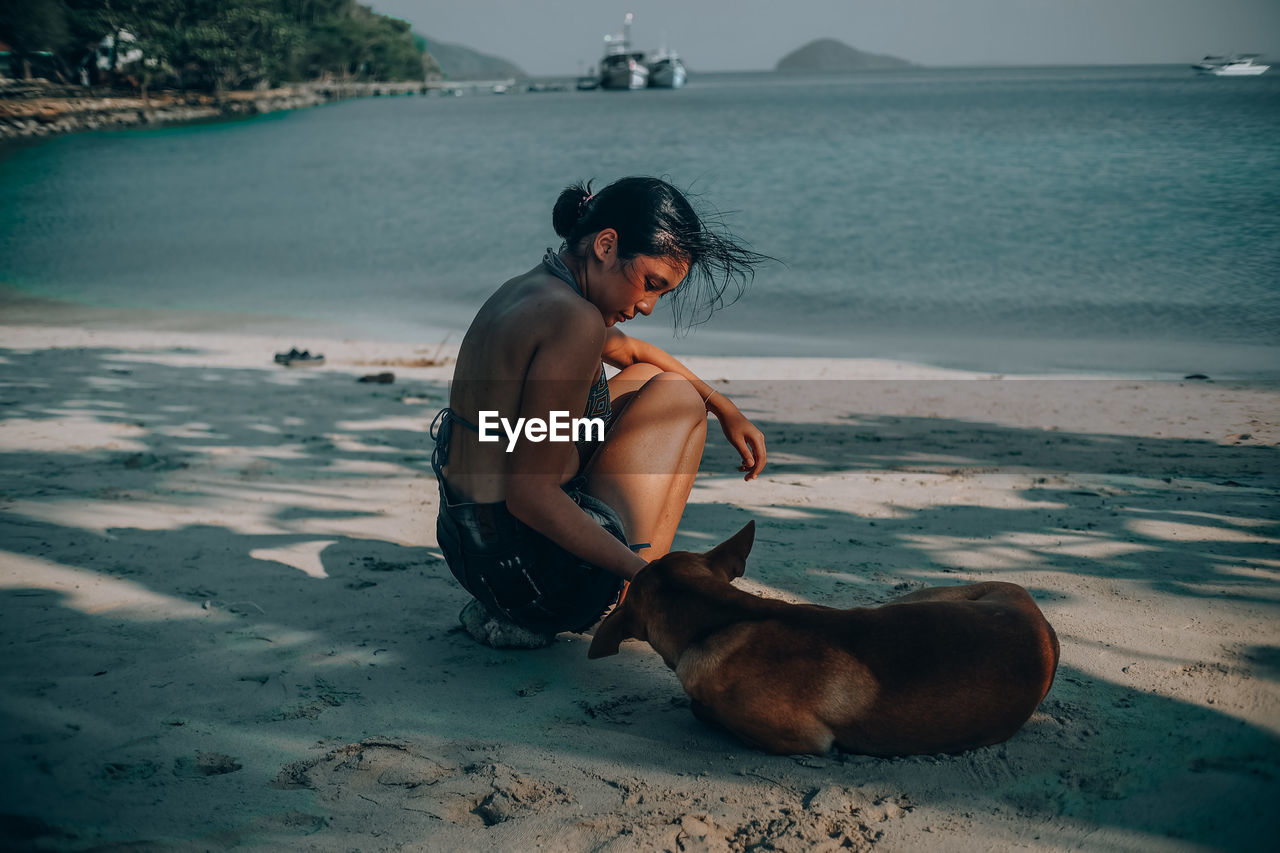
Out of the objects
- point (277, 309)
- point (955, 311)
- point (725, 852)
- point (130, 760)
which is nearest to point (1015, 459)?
point (725, 852)

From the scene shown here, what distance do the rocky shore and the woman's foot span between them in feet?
85.6

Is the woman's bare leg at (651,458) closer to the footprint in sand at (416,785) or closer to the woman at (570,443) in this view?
the woman at (570,443)

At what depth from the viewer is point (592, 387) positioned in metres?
2.78

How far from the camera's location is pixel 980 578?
10.8 feet

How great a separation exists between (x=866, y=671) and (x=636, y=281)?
1.26m

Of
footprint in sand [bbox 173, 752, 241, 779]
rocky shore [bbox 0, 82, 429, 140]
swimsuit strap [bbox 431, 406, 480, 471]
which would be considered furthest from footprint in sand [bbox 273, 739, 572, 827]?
rocky shore [bbox 0, 82, 429, 140]

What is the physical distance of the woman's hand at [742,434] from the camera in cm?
309

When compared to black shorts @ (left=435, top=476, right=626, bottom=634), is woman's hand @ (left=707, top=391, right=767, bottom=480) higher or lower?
higher

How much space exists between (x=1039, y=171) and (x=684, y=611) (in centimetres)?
2589

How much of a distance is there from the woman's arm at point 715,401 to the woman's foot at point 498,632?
900mm

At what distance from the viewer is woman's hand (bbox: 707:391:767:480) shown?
3090 millimetres

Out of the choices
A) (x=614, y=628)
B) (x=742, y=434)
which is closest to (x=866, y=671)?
(x=614, y=628)

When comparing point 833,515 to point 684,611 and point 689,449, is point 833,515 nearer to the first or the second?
point 689,449

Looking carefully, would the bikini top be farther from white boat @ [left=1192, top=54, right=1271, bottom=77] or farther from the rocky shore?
white boat @ [left=1192, top=54, right=1271, bottom=77]
